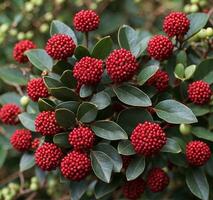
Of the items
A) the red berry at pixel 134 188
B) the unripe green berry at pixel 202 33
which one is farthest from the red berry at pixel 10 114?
the unripe green berry at pixel 202 33


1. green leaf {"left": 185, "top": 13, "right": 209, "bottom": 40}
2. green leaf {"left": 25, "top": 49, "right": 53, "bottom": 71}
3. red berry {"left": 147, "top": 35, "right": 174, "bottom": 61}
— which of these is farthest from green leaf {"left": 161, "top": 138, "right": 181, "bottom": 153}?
green leaf {"left": 25, "top": 49, "right": 53, "bottom": 71}

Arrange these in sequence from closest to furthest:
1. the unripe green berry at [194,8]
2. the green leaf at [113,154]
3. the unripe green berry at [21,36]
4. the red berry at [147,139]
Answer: the red berry at [147,139], the green leaf at [113,154], the unripe green berry at [194,8], the unripe green berry at [21,36]

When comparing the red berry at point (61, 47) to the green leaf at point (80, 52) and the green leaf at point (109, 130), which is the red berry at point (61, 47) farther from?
the green leaf at point (109, 130)

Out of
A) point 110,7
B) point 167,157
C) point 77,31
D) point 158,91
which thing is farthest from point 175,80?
point 110,7

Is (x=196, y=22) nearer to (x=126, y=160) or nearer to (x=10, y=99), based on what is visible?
(x=126, y=160)

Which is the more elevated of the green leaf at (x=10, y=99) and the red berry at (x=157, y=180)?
the green leaf at (x=10, y=99)

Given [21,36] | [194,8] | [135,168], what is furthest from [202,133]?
[21,36]
